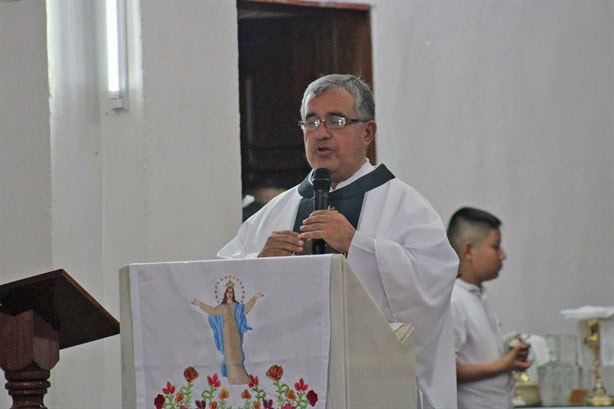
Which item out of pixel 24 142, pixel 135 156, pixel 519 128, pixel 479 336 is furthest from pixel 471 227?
pixel 24 142

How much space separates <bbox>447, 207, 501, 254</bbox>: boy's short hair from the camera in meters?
6.49

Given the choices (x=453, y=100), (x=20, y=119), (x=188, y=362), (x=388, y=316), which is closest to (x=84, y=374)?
(x=20, y=119)

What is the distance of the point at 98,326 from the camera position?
3455 mm

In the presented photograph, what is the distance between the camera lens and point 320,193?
3834 mm

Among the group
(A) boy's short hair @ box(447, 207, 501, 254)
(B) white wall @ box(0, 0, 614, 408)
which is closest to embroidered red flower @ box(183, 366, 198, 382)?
(B) white wall @ box(0, 0, 614, 408)

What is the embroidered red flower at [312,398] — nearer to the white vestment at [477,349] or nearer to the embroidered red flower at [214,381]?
the embroidered red flower at [214,381]

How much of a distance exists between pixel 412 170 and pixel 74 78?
2.82 metres

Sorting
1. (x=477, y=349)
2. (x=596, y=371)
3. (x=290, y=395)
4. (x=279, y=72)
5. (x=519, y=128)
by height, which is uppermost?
(x=279, y=72)

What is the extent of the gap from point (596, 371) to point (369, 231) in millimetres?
3341

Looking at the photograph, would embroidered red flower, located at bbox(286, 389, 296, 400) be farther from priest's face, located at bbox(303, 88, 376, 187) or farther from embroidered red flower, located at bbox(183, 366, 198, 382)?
priest's face, located at bbox(303, 88, 376, 187)

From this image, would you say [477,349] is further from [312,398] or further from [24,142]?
[312,398]

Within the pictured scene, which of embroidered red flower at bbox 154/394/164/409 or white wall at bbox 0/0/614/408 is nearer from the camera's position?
embroidered red flower at bbox 154/394/164/409

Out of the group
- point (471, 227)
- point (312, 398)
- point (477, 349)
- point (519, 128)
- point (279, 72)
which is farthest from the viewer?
point (519, 128)

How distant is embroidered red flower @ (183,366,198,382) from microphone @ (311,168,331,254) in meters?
0.77
